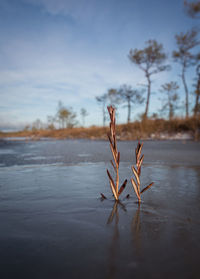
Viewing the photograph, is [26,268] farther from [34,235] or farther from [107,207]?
[107,207]

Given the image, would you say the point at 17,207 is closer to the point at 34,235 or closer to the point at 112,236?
the point at 34,235

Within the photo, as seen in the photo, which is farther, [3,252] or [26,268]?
[3,252]

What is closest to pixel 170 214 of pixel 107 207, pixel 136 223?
pixel 136 223

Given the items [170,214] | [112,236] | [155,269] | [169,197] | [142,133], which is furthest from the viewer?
[142,133]

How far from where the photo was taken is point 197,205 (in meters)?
1.33

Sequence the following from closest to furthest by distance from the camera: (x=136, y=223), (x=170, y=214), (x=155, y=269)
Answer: (x=155, y=269), (x=136, y=223), (x=170, y=214)

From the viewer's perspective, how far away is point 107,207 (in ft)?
4.27

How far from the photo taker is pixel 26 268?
686 millimetres

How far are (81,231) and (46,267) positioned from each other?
290mm

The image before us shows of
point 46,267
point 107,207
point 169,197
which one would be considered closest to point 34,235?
point 46,267

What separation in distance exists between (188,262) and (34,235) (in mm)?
745

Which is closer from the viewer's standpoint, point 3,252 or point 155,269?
point 155,269

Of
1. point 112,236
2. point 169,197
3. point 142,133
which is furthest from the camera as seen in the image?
point 142,133

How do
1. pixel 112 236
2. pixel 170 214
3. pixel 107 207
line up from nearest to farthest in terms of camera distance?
1. pixel 112 236
2. pixel 170 214
3. pixel 107 207
